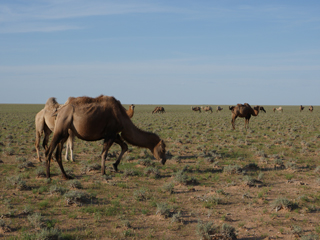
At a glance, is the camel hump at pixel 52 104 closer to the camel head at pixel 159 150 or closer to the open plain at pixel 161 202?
the open plain at pixel 161 202

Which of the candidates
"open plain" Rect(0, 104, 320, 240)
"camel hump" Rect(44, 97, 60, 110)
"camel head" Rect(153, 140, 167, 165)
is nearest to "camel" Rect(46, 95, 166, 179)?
Answer: "camel head" Rect(153, 140, 167, 165)

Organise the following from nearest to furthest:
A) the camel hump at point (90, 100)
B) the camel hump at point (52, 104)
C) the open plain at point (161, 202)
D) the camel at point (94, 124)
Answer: the open plain at point (161, 202), the camel at point (94, 124), the camel hump at point (90, 100), the camel hump at point (52, 104)

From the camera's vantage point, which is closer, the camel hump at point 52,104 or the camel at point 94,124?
the camel at point 94,124

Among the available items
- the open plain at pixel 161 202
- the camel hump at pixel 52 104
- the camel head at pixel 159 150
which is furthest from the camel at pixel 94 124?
the camel hump at pixel 52 104

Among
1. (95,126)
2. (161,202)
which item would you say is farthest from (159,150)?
(161,202)

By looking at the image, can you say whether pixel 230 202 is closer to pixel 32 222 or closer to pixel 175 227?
pixel 175 227

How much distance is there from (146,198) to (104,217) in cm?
169

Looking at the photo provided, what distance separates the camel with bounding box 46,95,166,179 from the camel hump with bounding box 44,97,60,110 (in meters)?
2.54

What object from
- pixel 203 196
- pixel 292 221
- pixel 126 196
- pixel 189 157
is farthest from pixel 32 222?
pixel 189 157

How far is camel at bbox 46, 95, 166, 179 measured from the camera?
→ 924 centimetres

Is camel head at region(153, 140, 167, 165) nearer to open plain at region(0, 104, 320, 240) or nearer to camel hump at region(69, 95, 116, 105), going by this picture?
open plain at region(0, 104, 320, 240)

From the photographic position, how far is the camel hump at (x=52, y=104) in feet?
38.9

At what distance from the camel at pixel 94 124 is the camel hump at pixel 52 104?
254 centimetres

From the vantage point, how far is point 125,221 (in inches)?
241
